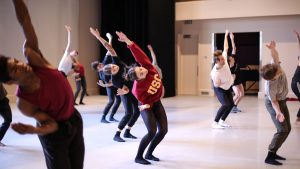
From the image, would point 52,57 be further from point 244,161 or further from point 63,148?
point 63,148

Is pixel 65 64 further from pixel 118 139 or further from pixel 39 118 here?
pixel 39 118

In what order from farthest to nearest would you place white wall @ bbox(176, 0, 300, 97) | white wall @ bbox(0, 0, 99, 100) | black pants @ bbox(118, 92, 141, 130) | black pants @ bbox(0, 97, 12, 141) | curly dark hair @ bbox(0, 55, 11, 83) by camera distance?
white wall @ bbox(176, 0, 300, 97), white wall @ bbox(0, 0, 99, 100), black pants @ bbox(118, 92, 141, 130), black pants @ bbox(0, 97, 12, 141), curly dark hair @ bbox(0, 55, 11, 83)

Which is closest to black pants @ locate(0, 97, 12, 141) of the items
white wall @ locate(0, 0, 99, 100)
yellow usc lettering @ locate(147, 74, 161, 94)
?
yellow usc lettering @ locate(147, 74, 161, 94)

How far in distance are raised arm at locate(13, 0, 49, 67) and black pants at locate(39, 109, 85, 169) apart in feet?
1.28

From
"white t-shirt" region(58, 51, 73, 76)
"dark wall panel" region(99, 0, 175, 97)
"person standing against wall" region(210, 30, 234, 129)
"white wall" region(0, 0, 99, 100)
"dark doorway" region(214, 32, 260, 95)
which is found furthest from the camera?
"dark doorway" region(214, 32, 260, 95)

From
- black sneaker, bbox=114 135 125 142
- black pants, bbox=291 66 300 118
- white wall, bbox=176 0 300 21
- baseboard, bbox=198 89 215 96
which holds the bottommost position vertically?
baseboard, bbox=198 89 215 96

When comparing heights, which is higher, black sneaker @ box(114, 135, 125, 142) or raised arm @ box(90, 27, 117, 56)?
raised arm @ box(90, 27, 117, 56)

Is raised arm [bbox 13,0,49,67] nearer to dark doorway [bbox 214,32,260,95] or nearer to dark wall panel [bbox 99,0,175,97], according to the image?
dark wall panel [bbox 99,0,175,97]

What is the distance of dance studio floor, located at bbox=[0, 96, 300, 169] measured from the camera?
3.98 metres

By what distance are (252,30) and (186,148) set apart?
9.02 m

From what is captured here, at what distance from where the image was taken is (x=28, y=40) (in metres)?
2.05

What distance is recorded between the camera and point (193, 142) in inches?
203

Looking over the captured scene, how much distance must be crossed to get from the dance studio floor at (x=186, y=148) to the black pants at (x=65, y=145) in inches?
69.9

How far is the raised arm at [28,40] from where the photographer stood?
2.01m
